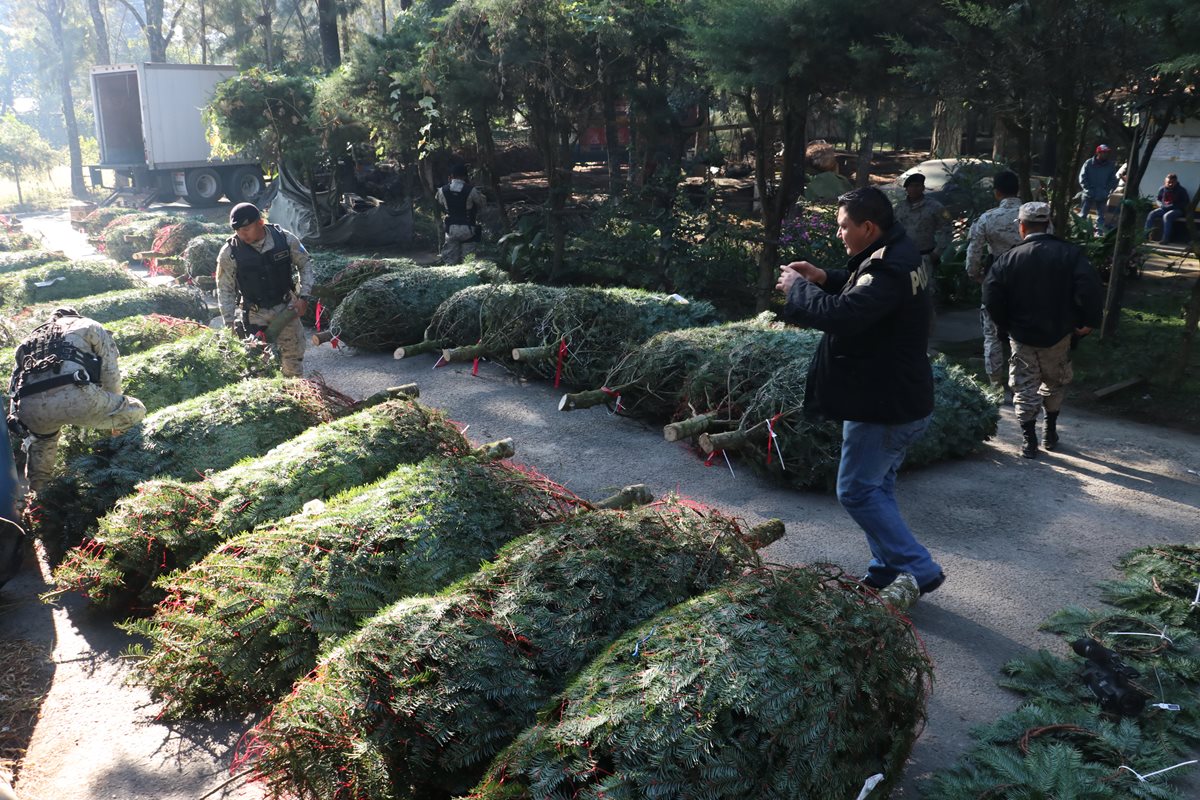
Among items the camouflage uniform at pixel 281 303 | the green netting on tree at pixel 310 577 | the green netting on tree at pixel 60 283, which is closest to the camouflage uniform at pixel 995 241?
the green netting on tree at pixel 310 577

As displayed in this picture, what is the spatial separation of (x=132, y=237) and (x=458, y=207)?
976 cm

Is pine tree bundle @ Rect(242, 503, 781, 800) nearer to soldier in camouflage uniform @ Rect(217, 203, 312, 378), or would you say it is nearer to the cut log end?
the cut log end

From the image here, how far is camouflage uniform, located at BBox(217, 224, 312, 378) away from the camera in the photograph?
830 cm

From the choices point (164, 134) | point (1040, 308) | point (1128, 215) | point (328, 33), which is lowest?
point (1040, 308)

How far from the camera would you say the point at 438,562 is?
159 inches

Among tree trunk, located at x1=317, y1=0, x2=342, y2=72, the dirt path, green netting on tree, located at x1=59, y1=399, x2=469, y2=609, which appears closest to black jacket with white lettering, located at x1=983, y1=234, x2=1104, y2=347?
the dirt path

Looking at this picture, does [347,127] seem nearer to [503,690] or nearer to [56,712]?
[56,712]

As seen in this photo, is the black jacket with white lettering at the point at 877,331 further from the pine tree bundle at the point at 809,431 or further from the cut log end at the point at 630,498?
the pine tree bundle at the point at 809,431

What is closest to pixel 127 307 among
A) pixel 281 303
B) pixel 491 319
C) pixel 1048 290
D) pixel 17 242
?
pixel 281 303

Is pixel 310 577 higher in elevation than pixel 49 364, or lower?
lower

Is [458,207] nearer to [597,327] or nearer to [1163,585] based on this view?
[597,327]

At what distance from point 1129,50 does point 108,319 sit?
431 inches

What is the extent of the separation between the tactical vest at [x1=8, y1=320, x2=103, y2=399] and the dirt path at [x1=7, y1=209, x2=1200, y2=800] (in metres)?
1.23

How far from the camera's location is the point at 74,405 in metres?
6.12
